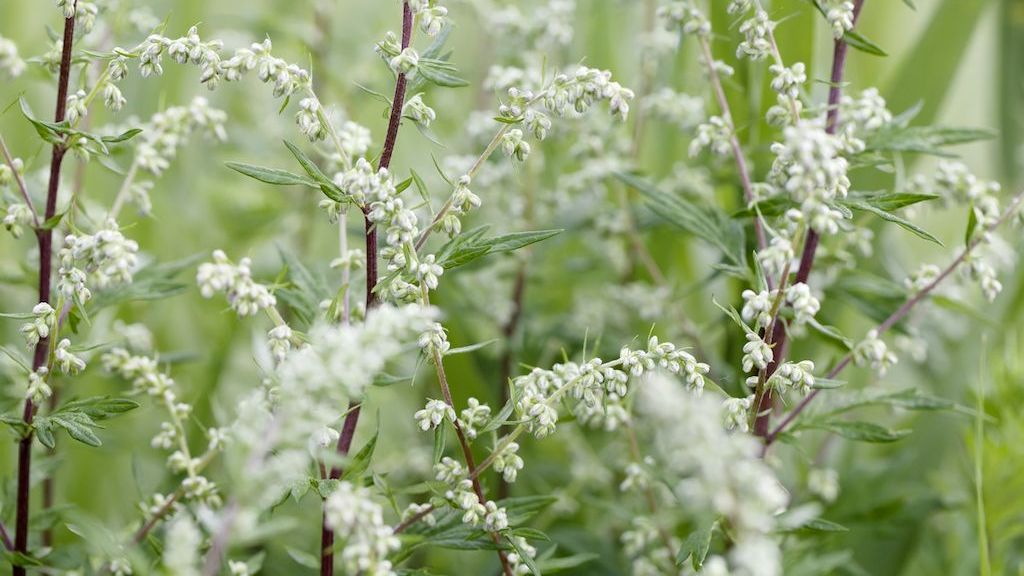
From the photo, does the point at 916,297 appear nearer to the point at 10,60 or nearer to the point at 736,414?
the point at 736,414

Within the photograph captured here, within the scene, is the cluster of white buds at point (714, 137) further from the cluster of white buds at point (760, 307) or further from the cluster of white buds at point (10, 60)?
the cluster of white buds at point (10, 60)

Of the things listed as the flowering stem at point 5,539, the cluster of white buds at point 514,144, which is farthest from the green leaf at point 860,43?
the flowering stem at point 5,539

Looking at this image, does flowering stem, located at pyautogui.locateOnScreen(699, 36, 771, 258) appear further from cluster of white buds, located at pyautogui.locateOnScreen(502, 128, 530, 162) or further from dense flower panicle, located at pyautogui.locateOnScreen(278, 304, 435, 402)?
dense flower panicle, located at pyautogui.locateOnScreen(278, 304, 435, 402)

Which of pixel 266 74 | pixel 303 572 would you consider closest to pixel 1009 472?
pixel 303 572

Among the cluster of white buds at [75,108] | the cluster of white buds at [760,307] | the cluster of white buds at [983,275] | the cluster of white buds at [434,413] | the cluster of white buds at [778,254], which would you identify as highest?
the cluster of white buds at [75,108]

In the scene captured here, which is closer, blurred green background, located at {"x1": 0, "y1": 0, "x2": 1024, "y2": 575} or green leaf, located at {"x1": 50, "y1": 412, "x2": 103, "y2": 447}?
green leaf, located at {"x1": 50, "y1": 412, "x2": 103, "y2": 447}

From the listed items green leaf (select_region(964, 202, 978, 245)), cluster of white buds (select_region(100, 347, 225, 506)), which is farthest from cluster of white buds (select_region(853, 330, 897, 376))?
cluster of white buds (select_region(100, 347, 225, 506))
